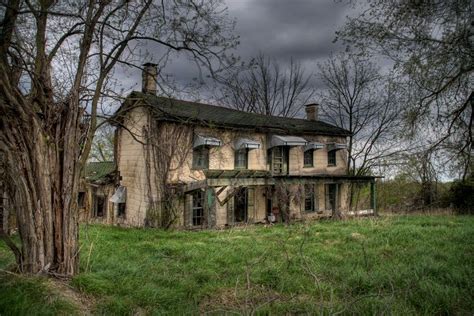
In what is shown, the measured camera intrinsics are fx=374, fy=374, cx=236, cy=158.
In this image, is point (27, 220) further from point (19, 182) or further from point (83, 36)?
point (83, 36)

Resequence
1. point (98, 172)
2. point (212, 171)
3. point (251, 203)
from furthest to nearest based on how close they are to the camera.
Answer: point (98, 172), point (251, 203), point (212, 171)

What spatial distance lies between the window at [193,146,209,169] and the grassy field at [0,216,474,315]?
7.90m

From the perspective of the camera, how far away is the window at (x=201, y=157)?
17.7 metres

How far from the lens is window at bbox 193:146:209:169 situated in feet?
58.2

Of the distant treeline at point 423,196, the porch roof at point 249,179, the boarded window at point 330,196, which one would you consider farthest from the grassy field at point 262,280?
the boarded window at point 330,196

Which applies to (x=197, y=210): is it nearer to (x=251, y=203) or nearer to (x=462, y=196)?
(x=251, y=203)

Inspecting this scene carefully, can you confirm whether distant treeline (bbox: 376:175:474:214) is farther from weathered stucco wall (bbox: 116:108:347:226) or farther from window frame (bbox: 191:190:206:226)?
window frame (bbox: 191:190:206:226)

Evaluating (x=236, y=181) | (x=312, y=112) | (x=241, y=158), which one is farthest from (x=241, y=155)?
(x=312, y=112)

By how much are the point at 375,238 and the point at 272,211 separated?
10.7 meters

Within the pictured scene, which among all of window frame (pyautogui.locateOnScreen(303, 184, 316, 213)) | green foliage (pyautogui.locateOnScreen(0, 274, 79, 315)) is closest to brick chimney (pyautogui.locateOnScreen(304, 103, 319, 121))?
window frame (pyautogui.locateOnScreen(303, 184, 316, 213))

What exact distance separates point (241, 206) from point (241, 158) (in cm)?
272

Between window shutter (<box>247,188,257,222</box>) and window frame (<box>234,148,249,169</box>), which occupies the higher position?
window frame (<box>234,148,249,169</box>)

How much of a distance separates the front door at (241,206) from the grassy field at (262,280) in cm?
982

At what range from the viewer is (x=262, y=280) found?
6379 millimetres
